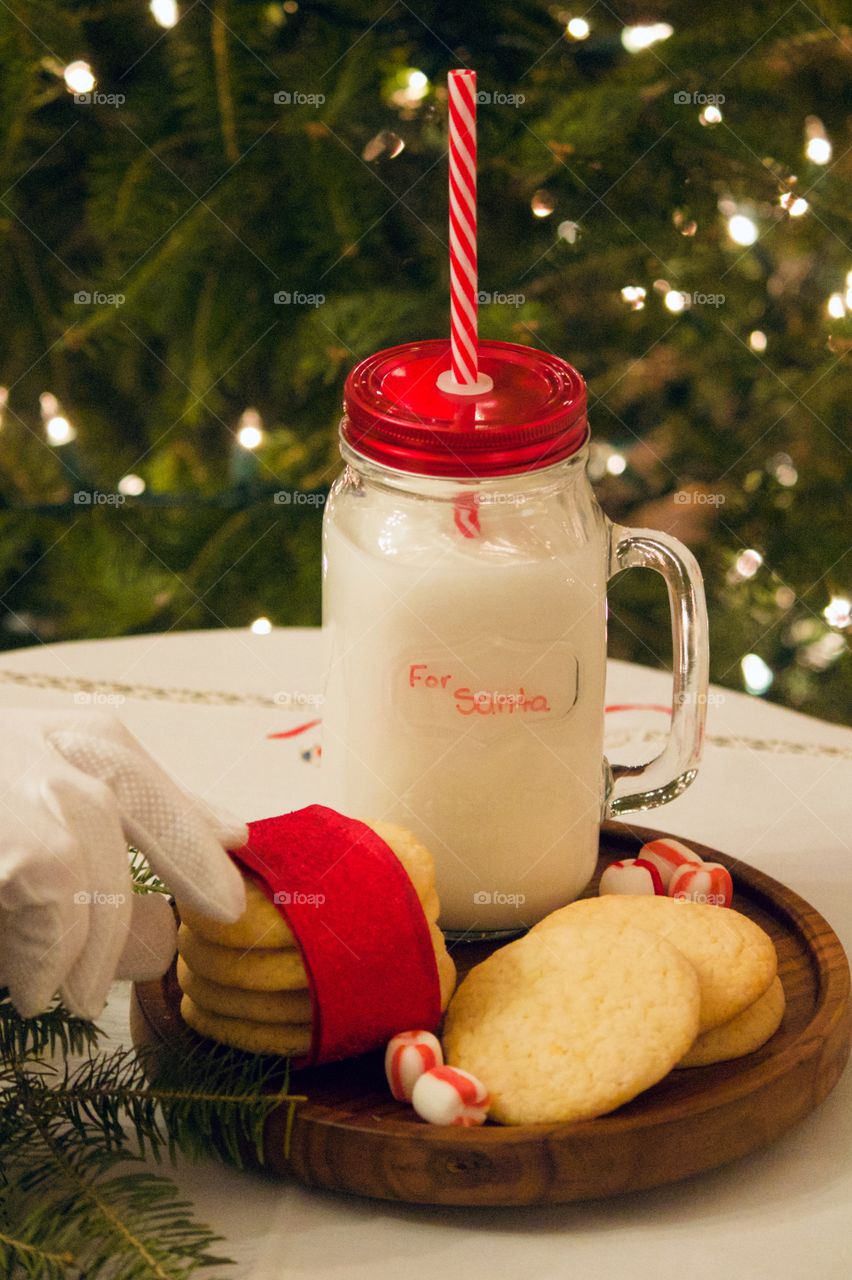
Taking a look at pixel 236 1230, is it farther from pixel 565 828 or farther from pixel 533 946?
pixel 565 828

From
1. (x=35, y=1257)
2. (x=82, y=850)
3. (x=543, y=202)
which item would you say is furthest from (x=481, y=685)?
(x=543, y=202)

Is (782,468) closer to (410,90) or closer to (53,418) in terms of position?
(410,90)

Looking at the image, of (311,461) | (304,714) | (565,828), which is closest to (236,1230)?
(565,828)

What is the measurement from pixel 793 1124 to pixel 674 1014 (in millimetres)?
93

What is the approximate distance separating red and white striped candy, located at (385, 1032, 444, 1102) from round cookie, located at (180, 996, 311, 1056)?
0.15 feet

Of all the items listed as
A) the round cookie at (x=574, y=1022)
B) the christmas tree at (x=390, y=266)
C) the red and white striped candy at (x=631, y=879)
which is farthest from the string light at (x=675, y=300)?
the round cookie at (x=574, y=1022)

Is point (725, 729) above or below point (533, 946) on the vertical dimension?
below

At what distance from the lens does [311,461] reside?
1774 millimetres

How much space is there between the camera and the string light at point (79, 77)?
1.55m

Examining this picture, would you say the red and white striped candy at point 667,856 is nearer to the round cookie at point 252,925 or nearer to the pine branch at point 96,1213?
the round cookie at point 252,925

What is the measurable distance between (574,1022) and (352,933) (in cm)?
12

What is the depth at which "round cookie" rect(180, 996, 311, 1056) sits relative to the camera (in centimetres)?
79

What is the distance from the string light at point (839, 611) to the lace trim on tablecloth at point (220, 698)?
517 millimetres

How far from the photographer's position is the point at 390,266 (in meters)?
1.67
